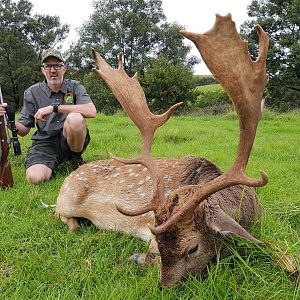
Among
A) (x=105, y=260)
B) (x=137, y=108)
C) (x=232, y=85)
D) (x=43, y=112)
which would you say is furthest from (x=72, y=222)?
(x=232, y=85)

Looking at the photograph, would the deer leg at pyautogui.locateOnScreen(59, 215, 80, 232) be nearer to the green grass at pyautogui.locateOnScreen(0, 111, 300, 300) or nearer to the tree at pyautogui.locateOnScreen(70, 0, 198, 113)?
the green grass at pyautogui.locateOnScreen(0, 111, 300, 300)

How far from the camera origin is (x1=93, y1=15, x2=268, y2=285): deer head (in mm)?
2586

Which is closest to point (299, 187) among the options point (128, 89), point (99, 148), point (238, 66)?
point (128, 89)

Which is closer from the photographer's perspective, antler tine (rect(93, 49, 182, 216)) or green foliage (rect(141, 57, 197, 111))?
antler tine (rect(93, 49, 182, 216))

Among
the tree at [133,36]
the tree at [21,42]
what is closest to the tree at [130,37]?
the tree at [133,36]

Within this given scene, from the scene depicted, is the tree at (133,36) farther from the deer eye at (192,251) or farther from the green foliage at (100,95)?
the deer eye at (192,251)

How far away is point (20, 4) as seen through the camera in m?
44.4

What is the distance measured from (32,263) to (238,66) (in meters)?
2.36

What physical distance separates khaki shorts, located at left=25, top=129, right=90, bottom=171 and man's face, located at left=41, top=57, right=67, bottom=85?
0.86 m

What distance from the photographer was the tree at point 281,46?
1388 inches

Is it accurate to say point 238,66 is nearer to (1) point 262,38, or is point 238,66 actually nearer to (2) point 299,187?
(1) point 262,38

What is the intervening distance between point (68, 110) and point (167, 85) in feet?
99.1

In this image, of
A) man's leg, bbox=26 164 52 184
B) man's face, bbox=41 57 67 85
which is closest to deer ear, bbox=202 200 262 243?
man's leg, bbox=26 164 52 184

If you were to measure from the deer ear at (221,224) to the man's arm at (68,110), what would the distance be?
12.1 ft
